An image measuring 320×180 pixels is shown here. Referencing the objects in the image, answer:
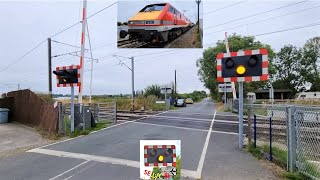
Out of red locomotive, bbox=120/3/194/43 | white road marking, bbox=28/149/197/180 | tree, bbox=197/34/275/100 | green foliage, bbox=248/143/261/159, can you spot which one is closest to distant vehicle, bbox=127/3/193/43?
red locomotive, bbox=120/3/194/43

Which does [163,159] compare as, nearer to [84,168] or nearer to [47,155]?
[84,168]

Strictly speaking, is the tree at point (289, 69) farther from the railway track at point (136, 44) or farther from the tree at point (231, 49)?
the railway track at point (136, 44)

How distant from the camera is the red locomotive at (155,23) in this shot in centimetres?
1941

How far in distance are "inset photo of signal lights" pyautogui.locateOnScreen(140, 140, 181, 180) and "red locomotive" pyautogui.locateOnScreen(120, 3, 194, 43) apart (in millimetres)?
14083

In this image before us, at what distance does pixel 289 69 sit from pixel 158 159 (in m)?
97.0

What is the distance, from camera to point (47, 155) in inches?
432

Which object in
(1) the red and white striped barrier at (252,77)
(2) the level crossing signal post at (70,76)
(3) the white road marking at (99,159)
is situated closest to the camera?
(3) the white road marking at (99,159)

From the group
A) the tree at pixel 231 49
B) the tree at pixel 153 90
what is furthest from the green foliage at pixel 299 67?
the tree at pixel 153 90

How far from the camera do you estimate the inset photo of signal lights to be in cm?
568

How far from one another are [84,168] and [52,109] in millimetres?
9328

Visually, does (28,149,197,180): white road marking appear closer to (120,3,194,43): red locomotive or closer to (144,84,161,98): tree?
(120,3,194,43): red locomotive

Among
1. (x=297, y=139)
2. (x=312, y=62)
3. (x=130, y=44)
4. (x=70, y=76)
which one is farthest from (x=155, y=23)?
(x=312, y=62)

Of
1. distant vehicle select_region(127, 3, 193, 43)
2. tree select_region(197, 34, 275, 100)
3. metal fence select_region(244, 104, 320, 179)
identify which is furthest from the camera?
tree select_region(197, 34, 275, 100)

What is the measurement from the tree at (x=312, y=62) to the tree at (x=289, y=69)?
5.03ft
